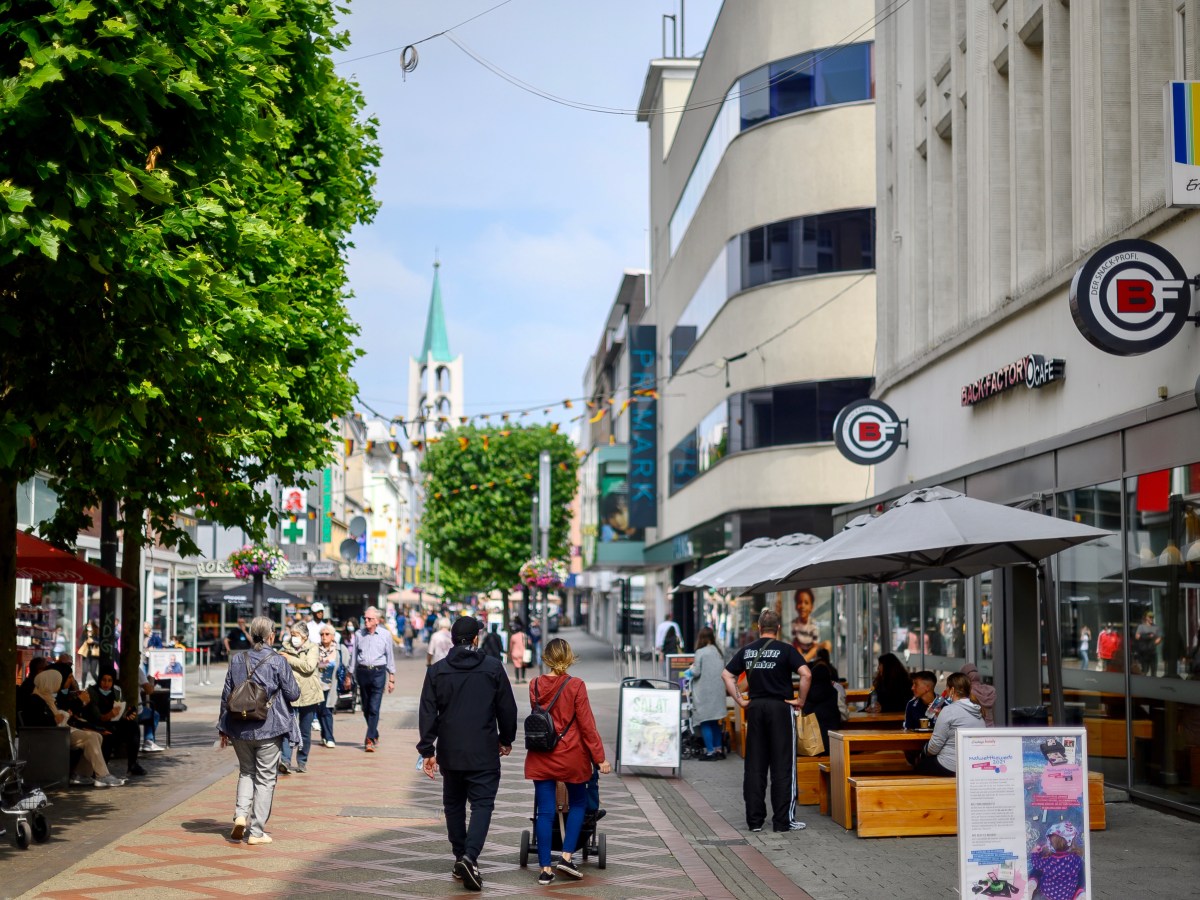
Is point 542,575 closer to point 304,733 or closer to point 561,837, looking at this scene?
point 304,733

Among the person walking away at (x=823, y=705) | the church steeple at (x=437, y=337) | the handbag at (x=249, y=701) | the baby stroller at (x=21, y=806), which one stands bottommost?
the baby stroller at (x=21, y=806)

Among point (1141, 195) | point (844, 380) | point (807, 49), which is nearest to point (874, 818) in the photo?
point (1141, 195)

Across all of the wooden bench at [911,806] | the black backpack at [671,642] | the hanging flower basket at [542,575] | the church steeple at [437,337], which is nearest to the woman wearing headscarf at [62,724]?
the wooden bench at [911,806]

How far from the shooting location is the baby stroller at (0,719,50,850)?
37.2 ft

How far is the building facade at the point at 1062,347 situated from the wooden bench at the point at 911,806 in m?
1.59

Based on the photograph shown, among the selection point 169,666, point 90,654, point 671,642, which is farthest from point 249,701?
point 671,642

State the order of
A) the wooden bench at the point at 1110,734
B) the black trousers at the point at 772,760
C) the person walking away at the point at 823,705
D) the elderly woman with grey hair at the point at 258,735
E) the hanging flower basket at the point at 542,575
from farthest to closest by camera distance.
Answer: the hanging flower basket at the point at 542,575 → the person walking away at the point at 823,705 → the wooden bench at the point at 1110,734 → the black trousers at the point at 772,760 → the elderly woman with grey hair at the point at 258,735

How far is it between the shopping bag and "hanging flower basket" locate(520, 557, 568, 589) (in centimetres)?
3619

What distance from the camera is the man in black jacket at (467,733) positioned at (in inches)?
395

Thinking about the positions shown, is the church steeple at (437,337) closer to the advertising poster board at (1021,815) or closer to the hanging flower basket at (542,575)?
the hanging flower basket at (542,575)

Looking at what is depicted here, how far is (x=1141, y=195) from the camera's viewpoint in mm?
13578

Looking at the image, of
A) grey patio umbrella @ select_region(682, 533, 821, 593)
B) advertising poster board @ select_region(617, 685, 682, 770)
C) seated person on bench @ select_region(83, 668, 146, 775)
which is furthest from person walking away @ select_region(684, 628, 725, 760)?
seated person on bench @ select_region(83, 668, 146, 775)

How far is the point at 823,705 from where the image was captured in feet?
48.4

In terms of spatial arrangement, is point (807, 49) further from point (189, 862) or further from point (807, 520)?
point (189, 862)
